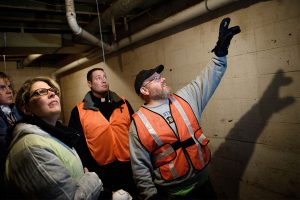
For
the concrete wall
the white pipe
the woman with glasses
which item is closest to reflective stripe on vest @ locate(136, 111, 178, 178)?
the woman with glasses

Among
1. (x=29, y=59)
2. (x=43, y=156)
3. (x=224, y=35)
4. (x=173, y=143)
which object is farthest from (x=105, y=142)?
(x=29, y=59)

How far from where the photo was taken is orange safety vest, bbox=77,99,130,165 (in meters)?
2.03

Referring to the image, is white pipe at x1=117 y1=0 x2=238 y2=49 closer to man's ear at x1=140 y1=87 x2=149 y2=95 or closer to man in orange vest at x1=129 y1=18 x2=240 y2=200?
man in orange vest at x1=129 y1=18 x2=240 y2=200

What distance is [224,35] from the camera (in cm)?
155

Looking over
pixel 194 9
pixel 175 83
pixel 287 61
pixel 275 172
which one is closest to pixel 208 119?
pixel 175 83

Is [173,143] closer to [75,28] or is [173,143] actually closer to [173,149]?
[173,149]

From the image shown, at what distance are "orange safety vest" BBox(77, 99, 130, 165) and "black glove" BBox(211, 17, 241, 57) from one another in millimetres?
1035

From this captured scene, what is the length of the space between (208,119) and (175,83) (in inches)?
22.8

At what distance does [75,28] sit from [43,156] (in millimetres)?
1944

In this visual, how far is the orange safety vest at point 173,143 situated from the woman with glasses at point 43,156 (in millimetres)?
509

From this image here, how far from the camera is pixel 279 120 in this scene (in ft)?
5.83

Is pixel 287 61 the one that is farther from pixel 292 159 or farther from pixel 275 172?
pixel 275 172

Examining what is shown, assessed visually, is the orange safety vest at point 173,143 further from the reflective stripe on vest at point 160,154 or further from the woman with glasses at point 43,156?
the woman with glasses at point 43,156

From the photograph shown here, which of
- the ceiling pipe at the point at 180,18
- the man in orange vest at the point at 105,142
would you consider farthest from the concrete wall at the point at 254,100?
the man in orange vest at the point at 105,142
